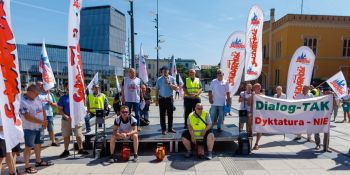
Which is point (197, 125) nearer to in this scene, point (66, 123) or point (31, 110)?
point (66, 123)

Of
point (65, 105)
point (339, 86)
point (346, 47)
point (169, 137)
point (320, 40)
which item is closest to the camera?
point (65, 105)

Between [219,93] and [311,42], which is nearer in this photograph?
[219,93]

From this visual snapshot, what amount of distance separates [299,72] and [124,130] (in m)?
6.59

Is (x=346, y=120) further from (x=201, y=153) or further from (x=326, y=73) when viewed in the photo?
(x=326, y=73)

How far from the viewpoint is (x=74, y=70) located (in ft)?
19.4

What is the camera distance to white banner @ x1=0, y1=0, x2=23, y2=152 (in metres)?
3.71

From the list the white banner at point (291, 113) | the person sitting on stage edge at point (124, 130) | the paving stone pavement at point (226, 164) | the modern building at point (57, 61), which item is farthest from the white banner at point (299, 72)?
the modern building at point (57, 61)

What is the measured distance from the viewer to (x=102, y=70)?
101 meters

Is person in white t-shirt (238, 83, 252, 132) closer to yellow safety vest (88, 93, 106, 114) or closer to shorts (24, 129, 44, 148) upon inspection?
yellow safety vest (88, 93, 106, 114)

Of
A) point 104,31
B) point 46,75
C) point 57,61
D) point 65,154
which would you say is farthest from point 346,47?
point 57,61

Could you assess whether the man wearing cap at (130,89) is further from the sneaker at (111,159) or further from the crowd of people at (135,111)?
the sneaker at (111,159)

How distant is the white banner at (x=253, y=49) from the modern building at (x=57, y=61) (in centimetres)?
7204

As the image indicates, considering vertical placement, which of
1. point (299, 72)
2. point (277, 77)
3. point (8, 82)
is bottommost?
point (8, 82)

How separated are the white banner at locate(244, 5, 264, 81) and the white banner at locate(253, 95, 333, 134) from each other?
1.07 metres
